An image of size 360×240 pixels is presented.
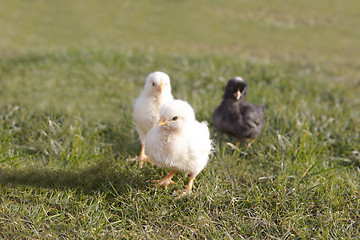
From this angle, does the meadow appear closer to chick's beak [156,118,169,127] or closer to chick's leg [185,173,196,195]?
chick's leg [185,173,196,195]

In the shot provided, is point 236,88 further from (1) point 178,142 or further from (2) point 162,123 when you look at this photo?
(2) point 162,123

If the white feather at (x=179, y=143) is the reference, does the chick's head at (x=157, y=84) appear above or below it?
above

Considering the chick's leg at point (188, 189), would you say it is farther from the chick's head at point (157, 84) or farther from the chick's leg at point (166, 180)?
the chick's head at point (157, 84)

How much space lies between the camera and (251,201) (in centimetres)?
384

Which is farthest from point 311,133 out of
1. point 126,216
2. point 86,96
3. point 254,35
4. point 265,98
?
point 254,35

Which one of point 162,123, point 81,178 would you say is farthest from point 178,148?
point 81,178

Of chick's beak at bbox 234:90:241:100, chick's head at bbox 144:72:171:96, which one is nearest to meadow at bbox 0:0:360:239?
chick's beak at bbox 234:90:241:100

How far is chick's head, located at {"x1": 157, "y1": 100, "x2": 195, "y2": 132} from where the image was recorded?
3.54 meters

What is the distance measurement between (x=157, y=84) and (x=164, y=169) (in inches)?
42.7

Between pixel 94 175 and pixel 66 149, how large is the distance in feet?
2.80

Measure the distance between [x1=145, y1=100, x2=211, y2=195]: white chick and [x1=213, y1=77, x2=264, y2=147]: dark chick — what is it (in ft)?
4.51

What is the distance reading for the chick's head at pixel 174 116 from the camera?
3.54 metres

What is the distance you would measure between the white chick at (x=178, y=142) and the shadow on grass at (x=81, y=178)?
1.61 ft

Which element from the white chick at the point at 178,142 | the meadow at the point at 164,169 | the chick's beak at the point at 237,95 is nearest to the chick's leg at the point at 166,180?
the meadow at the point at 164,169
